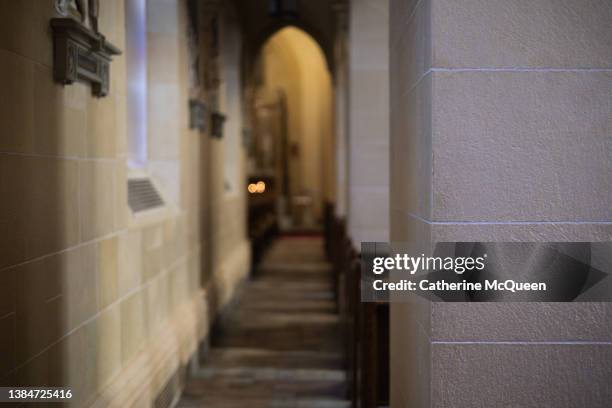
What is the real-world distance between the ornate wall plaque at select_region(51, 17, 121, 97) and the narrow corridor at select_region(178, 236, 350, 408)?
2.35 metres

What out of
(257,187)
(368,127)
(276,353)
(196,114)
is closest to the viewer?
(196,114)

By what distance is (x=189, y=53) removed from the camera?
19.0ft

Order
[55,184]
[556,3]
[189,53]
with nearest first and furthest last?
1. [556,3]
2. [55,184]
3. [189,53]

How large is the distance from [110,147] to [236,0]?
23.4ft

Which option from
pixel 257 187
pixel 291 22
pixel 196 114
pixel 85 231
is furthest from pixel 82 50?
pixel 257 187

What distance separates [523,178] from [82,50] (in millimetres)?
1727

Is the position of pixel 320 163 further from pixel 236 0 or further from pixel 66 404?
pixel 66 404

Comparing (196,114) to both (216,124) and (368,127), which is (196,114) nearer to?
(216,124)

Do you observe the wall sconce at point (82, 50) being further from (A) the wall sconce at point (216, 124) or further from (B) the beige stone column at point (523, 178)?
(A) the wall sconce at point (216, 124)

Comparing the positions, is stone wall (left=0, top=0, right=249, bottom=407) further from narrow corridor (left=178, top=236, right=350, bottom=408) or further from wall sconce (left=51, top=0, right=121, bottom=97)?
narrow corridor (left=178, top=236, right=350, bottom=408)

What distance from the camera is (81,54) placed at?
9.31ft

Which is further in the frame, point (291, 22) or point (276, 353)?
point (291, 22)

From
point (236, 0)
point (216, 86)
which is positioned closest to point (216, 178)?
point (216, 86)

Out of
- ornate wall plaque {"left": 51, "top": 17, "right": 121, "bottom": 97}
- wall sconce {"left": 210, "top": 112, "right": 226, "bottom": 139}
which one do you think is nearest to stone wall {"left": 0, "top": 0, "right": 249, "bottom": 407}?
ornate wall plaque {"left": 51, "top": 17, "right": 121, "bottom": 97}
